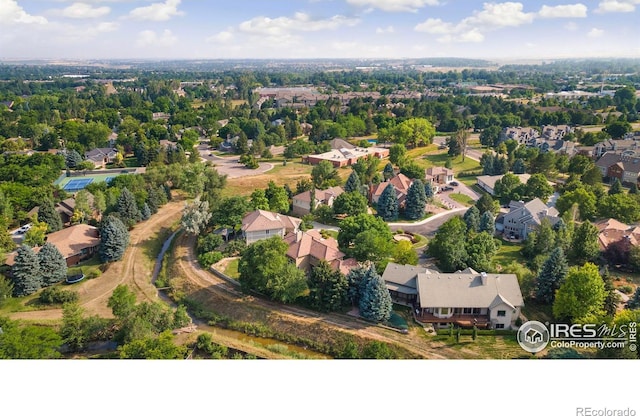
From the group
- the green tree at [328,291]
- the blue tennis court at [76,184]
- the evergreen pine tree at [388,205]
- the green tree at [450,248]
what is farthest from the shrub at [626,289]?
the blue tennis court at [76,184]

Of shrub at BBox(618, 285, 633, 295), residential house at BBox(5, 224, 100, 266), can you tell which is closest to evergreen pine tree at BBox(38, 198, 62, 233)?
residential house at BBox(5, 224, 100, 266)

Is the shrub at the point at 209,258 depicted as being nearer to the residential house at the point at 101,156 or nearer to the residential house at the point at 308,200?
the residential house at the point at 308,200

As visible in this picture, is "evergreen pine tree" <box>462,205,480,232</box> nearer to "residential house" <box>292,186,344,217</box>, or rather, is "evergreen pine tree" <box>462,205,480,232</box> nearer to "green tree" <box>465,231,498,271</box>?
"green tree" <box>465,231,498,271</box>

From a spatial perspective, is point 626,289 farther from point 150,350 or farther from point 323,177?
point 323,177

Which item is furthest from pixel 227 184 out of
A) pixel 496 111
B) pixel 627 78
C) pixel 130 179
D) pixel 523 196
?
pixel 627 78

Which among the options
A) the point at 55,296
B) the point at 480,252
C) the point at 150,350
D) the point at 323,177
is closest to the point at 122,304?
the point at 150,350
